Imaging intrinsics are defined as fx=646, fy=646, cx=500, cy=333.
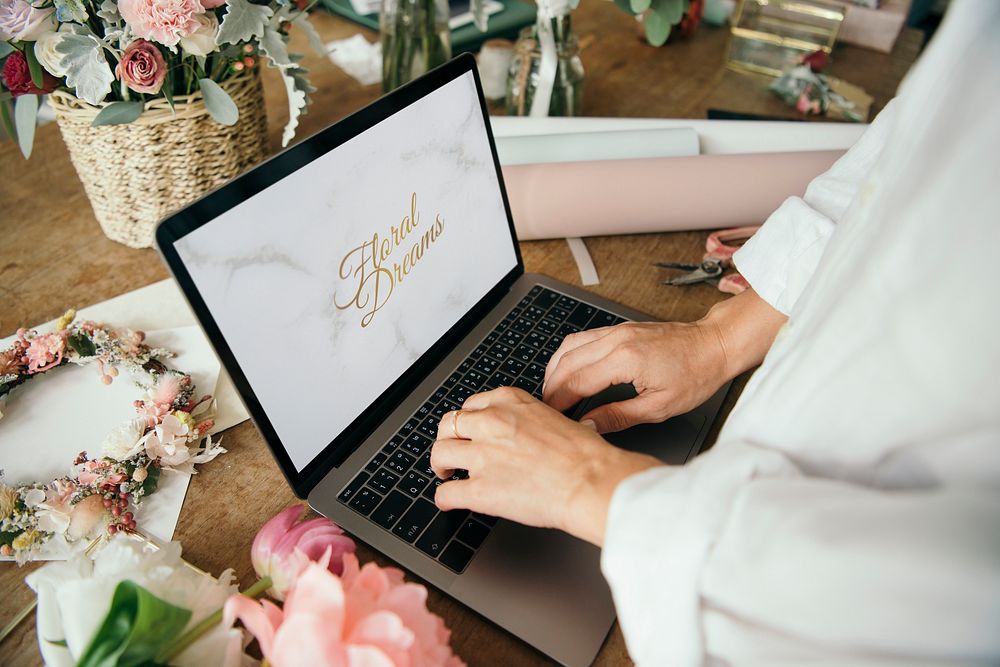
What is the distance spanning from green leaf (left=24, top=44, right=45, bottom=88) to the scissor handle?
0.85m

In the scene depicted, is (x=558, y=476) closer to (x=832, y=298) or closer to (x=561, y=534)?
(x=561, y=534)

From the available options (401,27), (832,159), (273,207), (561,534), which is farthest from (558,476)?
(401,27)

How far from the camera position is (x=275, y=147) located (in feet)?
3.52

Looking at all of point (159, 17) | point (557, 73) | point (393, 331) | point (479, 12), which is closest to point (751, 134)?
point (557, 73)

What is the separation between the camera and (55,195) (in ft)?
3.26

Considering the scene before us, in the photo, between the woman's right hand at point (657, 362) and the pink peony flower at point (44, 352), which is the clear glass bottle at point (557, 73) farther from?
the pink peony flower at point (44, 352)

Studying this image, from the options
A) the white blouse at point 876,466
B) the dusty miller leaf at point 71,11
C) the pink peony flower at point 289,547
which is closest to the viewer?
the white blouse at point 876,466

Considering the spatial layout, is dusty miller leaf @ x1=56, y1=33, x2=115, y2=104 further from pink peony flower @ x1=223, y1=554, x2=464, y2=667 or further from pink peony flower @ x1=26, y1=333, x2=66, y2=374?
pink peony flower @ x1=223, y1=554, x2=464, y2=667

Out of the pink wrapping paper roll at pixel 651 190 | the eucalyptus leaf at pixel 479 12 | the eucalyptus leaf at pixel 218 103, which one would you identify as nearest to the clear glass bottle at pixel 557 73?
the eucalyptus leaf at pixel 479 12

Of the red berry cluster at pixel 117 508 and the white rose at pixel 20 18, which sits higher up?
the white rose at pixel 20 18

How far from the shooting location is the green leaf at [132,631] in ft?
1.24

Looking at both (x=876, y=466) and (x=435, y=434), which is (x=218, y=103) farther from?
(x=876, y=466)

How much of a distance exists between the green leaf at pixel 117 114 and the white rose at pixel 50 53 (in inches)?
2.1

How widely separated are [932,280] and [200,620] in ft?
1.60
